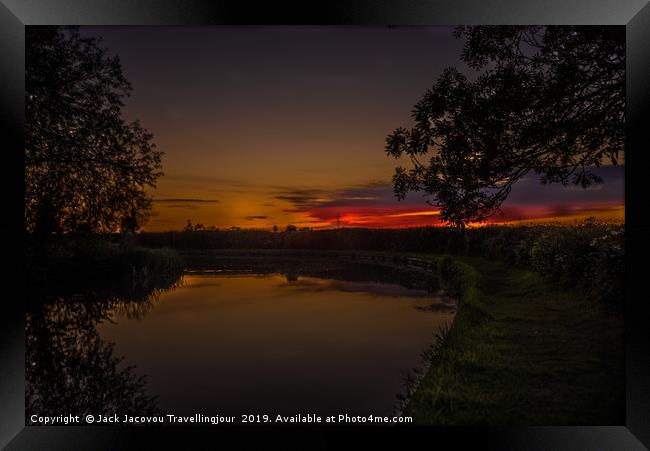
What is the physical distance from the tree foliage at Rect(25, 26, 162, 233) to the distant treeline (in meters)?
5.41

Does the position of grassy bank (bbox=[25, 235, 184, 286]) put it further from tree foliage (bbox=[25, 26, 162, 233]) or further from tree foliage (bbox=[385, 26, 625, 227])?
tree foliage (bbox=[385, 26, 625, 227])

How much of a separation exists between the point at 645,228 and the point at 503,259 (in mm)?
16014

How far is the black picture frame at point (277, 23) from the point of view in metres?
4.76

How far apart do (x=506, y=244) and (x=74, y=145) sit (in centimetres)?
1719

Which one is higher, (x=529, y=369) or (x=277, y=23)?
(x=277, y=23)

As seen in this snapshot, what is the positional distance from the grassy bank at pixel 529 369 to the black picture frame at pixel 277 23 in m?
0.43

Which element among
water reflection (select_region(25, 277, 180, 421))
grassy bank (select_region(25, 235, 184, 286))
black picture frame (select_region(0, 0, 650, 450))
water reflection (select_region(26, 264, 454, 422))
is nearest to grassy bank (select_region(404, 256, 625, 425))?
black picture frame (select_region(0, 0, 650, 450))

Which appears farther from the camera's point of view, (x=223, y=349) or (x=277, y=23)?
(x=223, y=349)

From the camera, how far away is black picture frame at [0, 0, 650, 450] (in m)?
4.76

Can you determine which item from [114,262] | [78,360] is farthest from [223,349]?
[114,262]

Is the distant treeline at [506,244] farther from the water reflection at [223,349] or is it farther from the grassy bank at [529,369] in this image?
the water reflection at [223,349]

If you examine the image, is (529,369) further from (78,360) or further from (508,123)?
(78,360)

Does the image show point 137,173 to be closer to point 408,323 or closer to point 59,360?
point 59,360

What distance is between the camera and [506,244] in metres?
19.6
